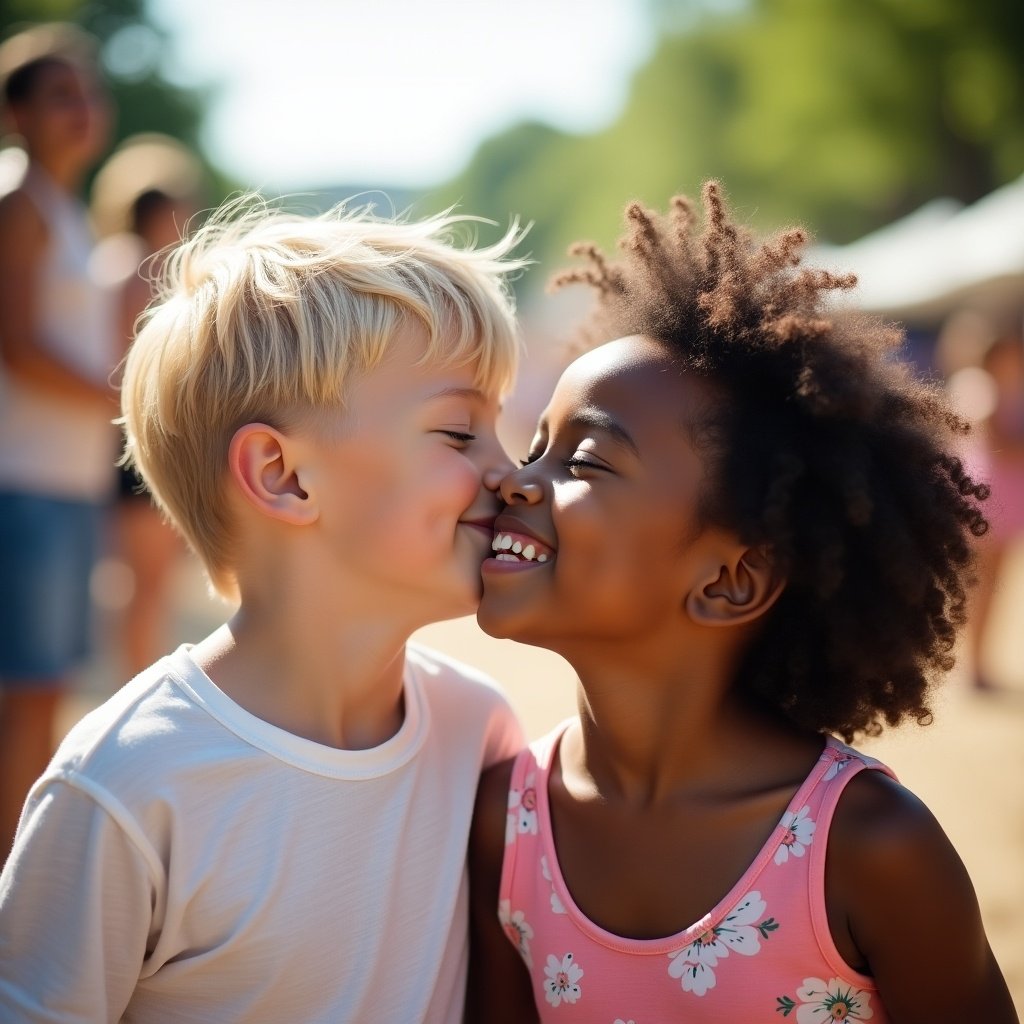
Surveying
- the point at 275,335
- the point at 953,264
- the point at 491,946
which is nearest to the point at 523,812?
the point at 491,946

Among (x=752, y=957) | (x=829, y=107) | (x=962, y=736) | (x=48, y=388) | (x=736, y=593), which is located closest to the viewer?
(x=752, y=957)

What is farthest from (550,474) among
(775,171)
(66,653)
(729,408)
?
(775,171)

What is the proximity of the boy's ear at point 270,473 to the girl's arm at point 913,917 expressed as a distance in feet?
3.85

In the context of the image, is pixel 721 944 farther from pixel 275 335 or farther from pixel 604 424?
pixel 275 335

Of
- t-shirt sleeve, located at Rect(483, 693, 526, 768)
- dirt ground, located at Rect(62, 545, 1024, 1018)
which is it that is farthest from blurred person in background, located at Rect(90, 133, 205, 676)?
t-shirt sleeve, located at Rect(483, 693, 526, 768)

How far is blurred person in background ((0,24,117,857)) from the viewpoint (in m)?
3.45

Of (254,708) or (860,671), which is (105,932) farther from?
(860,671)

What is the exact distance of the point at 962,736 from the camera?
19.2 feet

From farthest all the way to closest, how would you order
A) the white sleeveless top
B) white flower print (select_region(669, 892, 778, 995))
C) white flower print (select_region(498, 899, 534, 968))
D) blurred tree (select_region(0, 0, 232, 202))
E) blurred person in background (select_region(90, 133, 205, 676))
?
blurred tree (select_region(0, 0, 232, 202)) < blurred person in background (select_region(90, 133, 205, 676)) < the white sleeveless top < white flower print (select_region(498, 899, 534, 968)) < white flower print (select_region(669, 892, 778, 995))

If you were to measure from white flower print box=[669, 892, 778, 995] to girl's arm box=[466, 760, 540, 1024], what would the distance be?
45 centimetres

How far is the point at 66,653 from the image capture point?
3.55 m

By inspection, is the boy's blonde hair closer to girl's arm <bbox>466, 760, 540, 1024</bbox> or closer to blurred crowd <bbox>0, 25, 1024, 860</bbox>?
blurred crowd <bbox>0, 25, 1024, 860</bbox>

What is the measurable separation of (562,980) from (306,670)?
77 centimetres

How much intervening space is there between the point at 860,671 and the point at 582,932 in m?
0.72
